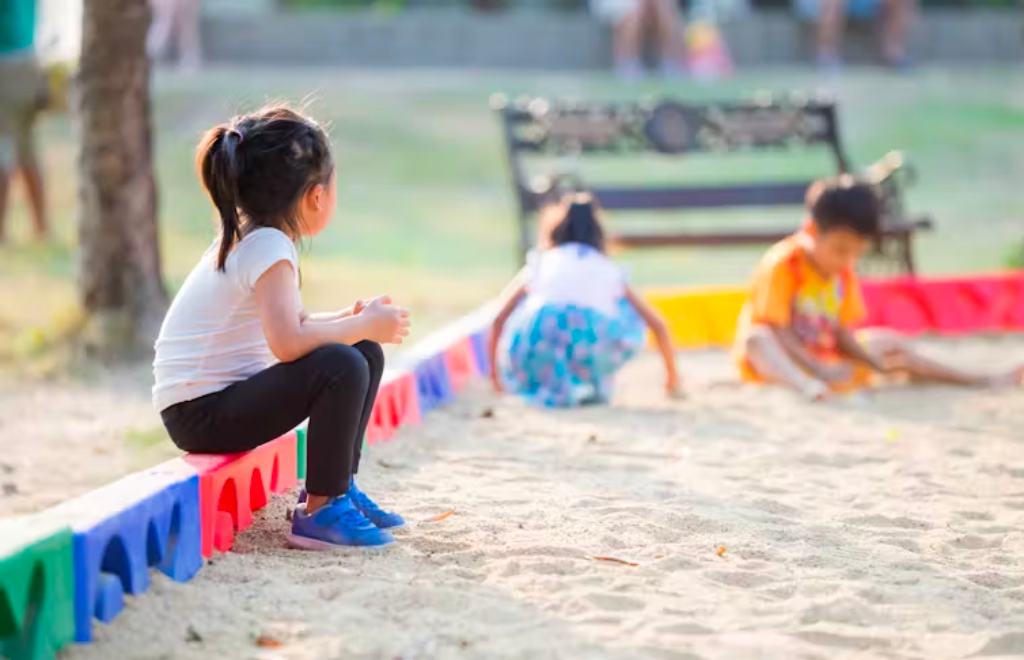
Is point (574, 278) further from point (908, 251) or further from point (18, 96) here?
point (18, 96)

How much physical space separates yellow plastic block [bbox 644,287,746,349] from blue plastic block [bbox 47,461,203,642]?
4.25 metres

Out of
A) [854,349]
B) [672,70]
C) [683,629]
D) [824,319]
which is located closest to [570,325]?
[824,319]

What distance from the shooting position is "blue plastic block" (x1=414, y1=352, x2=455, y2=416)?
15.9ft

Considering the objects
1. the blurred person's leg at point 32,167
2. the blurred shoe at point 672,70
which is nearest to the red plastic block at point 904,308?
the blurred person's leg at point 32,167

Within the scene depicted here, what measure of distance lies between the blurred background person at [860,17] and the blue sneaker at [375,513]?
45.1ft

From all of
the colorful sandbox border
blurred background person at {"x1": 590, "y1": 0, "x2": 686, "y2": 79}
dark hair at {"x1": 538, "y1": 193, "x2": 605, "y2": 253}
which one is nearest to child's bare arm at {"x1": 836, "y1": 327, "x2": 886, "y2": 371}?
dark hair at {"x1": 538, "y1": 193, "x2": 605, "y2": 253}

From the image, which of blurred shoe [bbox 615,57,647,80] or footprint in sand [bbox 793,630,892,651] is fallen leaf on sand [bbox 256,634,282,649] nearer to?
footprint in sand [bbox 793,630,892,651]

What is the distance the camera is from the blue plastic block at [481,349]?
573 cm

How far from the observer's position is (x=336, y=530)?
3.09 metres

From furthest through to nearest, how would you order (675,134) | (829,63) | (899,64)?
1. (899,64)
2. (829,63)
3. (675,134)

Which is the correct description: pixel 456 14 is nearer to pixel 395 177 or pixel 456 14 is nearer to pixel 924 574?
pixel 395 177

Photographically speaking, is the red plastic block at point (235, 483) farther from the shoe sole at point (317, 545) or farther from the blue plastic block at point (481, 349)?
the blue plastic block at point (481, 349)

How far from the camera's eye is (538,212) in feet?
25.2

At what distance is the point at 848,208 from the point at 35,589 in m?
3.68
